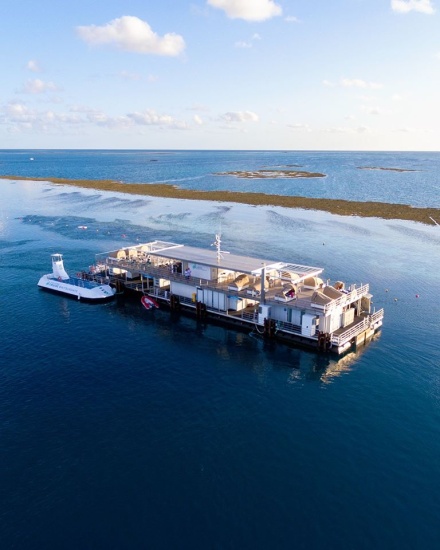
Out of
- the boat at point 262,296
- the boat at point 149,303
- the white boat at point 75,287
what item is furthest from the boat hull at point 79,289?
the boat at point 149,303

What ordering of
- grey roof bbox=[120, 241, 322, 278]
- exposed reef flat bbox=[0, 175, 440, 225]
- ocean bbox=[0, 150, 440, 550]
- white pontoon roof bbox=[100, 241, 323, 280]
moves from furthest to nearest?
exposed reef flat bbox=[0, 175, 440, 225] < grey roof bbox=[120, 241, 322, 278] < white pontoon roof bbox=[100, 241, 323, 280] < ocean bbox=[0, 150, 440, 550]

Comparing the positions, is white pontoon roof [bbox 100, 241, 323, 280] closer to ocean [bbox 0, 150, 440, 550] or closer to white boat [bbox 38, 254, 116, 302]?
ocean [bbox 0, 150, 440, 550]

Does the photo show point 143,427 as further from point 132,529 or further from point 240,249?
point 240,249

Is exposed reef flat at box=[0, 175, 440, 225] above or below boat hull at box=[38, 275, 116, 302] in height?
above

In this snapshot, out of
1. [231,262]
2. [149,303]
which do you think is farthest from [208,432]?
[149,303]

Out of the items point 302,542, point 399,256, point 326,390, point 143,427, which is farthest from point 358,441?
point 399,256

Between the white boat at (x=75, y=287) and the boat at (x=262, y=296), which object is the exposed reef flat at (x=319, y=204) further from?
the white boat at (x=75, y=287)

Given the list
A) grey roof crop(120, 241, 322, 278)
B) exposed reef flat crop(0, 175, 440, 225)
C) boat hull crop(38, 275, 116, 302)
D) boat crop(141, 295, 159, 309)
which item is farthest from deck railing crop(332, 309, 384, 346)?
exposed reef flat crop(0, 175, 440, 225)
